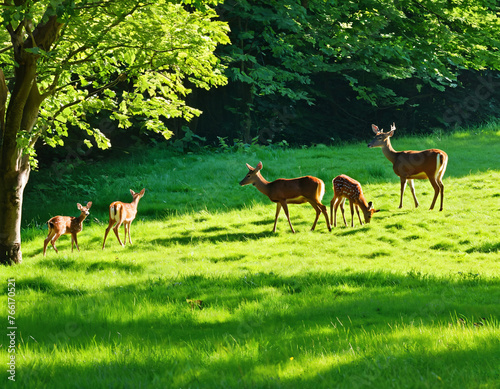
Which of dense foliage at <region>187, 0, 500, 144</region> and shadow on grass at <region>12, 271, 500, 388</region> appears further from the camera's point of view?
dense foliage at <region>187, 0, 500, 144</region>

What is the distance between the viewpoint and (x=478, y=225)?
1370 cm

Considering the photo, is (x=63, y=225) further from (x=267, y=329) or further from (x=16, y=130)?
(x=267, y=329)

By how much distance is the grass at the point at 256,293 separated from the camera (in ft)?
15.5

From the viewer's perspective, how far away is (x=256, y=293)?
8211 millimetres

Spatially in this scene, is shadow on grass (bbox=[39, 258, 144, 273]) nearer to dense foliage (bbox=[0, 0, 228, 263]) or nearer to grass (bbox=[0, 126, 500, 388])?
grass (bbox=[0, 126, 500, 388])

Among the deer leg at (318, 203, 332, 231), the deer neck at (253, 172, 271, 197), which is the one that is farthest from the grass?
the deer neck at (253, 172, 271, 197)

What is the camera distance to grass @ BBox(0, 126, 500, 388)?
473 cm

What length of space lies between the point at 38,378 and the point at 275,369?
199 centimetres

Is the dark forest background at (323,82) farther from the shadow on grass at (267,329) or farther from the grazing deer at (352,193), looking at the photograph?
the shadow on grass at (267,329)

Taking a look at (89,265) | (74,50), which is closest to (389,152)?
(74,50)

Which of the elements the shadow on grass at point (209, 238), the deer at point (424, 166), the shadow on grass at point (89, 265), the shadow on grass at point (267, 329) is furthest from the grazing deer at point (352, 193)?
the shadow on grass at point (89, 265)

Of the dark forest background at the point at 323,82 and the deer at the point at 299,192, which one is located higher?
the dark forest background at the point at 323,82

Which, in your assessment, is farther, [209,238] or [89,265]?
[209,238]

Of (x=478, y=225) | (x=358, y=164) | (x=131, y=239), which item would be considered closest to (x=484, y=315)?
(x=478, y=225)
